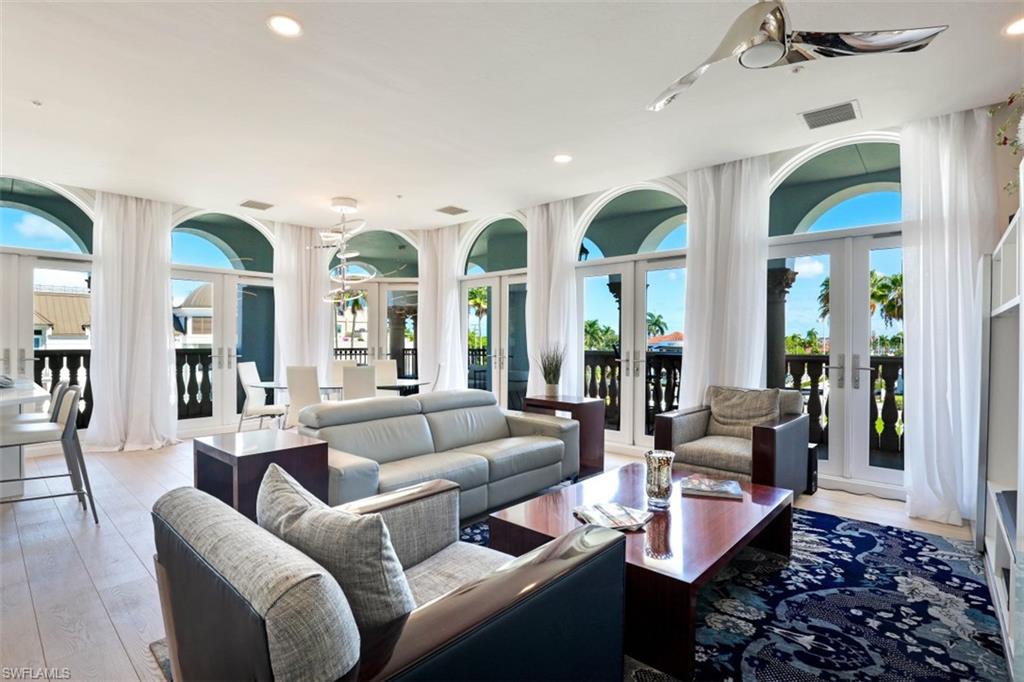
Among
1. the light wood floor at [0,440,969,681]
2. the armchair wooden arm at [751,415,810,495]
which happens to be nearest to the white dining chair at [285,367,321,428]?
the light wood floor at [0,440,969,681]

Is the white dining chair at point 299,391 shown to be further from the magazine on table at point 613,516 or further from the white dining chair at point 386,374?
the magazine on table at point 613,516

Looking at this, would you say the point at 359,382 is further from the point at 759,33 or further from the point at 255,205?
the point at 759,33

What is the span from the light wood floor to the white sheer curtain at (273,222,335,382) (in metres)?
2.69

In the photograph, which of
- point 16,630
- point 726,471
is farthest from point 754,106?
point 16,630

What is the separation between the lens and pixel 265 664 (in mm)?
857

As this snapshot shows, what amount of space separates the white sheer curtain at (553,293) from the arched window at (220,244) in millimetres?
3677

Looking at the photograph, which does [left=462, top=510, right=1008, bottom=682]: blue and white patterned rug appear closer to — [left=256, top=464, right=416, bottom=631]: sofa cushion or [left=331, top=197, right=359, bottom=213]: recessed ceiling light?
[left=256, top=464, right=416, bottom=631]: sofa cushion

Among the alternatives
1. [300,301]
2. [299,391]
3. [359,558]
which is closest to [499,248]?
[300,301]

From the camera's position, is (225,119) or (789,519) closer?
(789,519)

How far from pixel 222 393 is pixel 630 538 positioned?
612 centimetres

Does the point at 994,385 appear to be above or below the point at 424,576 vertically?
above

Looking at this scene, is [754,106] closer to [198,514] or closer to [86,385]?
[198,514]

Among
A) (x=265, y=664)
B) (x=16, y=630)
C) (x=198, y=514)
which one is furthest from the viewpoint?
(x=16, y=630)

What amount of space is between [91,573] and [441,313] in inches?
203
